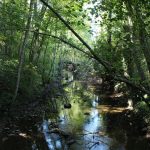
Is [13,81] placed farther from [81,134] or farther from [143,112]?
[143,112]

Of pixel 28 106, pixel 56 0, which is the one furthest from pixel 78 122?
pixel 56 0

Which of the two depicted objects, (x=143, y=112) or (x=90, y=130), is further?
(x=143, y=112)

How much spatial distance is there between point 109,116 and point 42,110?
4.56m

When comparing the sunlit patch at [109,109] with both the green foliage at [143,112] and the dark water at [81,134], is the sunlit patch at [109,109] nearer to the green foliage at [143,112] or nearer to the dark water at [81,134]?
the dark water at [81,134]

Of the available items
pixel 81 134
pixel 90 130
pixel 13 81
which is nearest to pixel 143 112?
pixel 90 130

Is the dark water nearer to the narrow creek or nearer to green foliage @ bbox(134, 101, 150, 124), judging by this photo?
the narrow creek

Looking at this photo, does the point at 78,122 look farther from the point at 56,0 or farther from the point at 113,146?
the point at 56,0

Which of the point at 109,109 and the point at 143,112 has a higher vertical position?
the point at 109,109

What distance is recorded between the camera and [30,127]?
1780 centimetres

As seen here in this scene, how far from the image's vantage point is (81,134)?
16562 millimetres

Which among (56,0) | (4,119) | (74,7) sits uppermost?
(56,0)

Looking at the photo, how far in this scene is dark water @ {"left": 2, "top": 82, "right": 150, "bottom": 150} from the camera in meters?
14.9

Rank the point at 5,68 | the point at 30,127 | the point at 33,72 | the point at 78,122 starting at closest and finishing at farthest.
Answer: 1. the point at 30,127
2. the point at 78,122
3. the point at 5,68
4. the point at 33,72

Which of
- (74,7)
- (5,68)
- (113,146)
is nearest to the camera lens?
(74,7)
